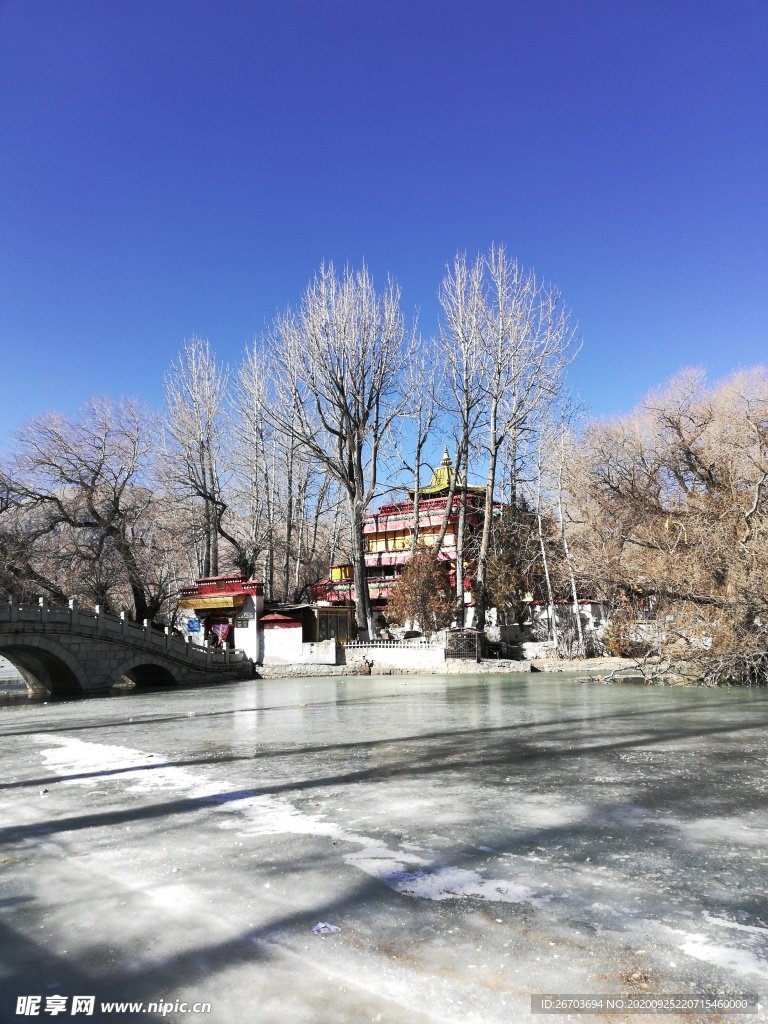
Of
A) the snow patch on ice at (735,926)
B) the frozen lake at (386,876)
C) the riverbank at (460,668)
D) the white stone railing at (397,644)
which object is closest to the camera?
the frozen lake at (386,876)

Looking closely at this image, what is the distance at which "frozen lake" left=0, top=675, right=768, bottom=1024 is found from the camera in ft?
9.27

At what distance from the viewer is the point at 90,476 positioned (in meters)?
28.7

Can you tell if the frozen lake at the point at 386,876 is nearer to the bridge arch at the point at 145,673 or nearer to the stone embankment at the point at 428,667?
the bridge arch at the point at 145,673

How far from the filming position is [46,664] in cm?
2184

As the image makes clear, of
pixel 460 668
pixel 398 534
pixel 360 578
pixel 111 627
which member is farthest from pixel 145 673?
pixel 398 534

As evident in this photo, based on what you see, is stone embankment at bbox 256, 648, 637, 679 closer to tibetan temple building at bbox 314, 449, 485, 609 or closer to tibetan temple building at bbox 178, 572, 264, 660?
tibetan temple building at bbox 178, 572, 264, 660

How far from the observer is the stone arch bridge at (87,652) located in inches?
782

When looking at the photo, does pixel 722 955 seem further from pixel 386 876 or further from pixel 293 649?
pixel 293 649

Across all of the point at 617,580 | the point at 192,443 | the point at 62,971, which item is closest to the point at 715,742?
the point at 62,971

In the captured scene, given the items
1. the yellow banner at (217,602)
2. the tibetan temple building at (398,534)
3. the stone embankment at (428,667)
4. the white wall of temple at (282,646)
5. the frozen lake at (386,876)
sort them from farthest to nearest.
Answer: the tibetan temple building at (398,534) < the yellow banner at (217,602) < the white wall of temple at (282,646) < the stone embankment at (428,667) < the frozen lake at (386,876)

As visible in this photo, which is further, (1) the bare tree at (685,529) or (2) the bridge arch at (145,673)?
(2) the bridge arch at (145,673)

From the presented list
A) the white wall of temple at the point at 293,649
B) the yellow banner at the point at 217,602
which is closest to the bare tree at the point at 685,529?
the white wall of temple at the point at 293,649

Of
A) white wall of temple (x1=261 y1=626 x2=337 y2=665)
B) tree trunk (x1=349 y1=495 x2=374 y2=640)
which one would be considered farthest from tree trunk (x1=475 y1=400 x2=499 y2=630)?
white wall of temple (x1=261 y1=626 x2=337 y2=665)

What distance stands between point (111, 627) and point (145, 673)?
13.5ft
